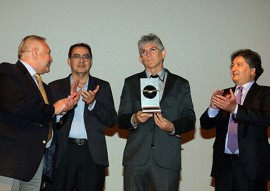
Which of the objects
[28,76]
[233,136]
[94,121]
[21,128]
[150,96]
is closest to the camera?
[21,128]

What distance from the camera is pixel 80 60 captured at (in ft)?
12.6

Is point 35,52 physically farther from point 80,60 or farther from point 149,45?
point 149,45

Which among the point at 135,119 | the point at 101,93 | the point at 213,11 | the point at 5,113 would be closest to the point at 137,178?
the point at 135,119

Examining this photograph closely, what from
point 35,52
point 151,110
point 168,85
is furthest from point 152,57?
point 35,52

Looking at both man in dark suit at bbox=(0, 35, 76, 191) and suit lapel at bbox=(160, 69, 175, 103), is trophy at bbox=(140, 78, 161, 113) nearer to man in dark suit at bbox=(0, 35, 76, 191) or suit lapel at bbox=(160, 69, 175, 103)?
suit lapel at bbox=(160, 69, 175, 103)

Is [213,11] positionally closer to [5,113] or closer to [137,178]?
[137,178]

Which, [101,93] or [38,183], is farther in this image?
[101,93]

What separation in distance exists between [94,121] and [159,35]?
1630mm

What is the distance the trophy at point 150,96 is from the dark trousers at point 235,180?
829 mm

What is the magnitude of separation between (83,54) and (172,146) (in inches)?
51.7

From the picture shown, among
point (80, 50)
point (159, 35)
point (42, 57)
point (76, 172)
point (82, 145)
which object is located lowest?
point (76, 172)

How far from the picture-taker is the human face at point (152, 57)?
11.6 feet

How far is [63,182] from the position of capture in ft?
11.6

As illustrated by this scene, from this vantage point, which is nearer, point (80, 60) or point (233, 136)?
point (233, 136)
